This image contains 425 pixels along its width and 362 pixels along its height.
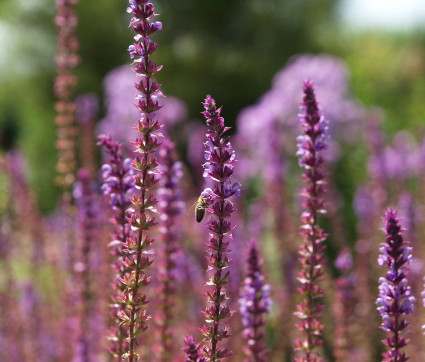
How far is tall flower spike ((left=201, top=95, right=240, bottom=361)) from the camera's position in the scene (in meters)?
1.36

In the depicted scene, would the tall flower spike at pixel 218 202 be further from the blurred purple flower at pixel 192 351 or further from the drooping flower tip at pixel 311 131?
the drooping flower tip at pixel 311 131

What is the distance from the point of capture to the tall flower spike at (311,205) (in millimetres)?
1694

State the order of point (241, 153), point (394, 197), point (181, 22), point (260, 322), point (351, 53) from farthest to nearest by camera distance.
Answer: point (351, 53) → point (181, 22) → point (241, 153) → point (394, 197) → point (260, 322)

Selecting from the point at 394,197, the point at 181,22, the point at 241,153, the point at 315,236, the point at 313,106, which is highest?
the point at 181,22

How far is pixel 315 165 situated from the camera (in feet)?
5.52

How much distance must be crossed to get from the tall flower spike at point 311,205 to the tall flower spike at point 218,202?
33cm

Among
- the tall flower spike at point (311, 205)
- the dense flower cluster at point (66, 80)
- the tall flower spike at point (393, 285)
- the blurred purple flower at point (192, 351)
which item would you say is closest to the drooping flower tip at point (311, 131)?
the tall flower spike at point (311, 205)

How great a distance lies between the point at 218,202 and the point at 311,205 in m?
0.40

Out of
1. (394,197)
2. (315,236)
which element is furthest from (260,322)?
(394,197)

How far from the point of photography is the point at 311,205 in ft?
5.67

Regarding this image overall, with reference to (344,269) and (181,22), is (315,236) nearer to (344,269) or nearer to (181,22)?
(344,269)

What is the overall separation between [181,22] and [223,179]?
Result: 14992 millimetres

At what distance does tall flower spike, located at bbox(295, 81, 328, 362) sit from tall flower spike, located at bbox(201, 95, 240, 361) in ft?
1.09

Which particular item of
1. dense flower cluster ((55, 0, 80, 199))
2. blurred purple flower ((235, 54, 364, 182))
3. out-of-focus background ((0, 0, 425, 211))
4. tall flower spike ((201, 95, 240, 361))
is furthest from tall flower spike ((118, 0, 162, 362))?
out-of-focus background ((0, 0, 425, 211))
